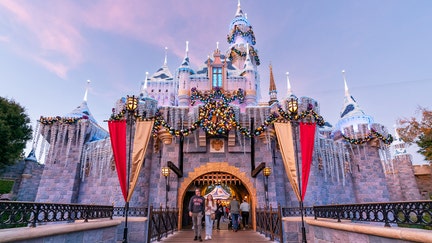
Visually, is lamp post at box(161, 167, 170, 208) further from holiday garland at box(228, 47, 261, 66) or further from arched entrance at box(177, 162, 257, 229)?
holiday garland at box(228, 47, 261, 66)

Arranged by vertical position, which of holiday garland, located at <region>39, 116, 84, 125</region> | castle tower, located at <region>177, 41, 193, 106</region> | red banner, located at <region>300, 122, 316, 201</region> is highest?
castle tower, located at <region>177, 41, 193, 106</region>

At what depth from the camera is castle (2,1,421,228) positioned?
1306cm

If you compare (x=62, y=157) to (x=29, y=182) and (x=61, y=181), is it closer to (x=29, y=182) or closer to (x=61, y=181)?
(x=61, y=181)

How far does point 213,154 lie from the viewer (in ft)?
45.2

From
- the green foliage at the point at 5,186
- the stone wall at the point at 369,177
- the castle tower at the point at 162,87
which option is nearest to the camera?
the stone wall at the point at 369,177

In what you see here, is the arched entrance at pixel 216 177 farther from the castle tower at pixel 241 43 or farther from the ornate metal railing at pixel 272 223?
the castle tower at pixel 241 43

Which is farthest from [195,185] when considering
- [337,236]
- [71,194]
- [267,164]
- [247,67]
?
[247,67]

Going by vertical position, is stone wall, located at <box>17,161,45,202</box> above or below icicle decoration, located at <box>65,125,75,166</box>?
below

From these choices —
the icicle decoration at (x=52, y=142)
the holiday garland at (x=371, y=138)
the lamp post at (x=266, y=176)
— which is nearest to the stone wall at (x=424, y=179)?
the holiday garland at (x=371, y=138)

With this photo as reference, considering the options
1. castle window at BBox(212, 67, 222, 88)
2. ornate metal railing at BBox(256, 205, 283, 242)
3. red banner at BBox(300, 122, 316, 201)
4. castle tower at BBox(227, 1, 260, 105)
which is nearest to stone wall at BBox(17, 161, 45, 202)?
castle window at BBox(212, 67, 222, 88)

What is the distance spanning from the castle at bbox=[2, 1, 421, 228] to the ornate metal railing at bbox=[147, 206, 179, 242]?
1734 millimetres

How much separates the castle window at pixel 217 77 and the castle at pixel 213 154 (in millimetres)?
89

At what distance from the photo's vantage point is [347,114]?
1936cm

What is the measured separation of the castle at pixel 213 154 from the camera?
514 inches
